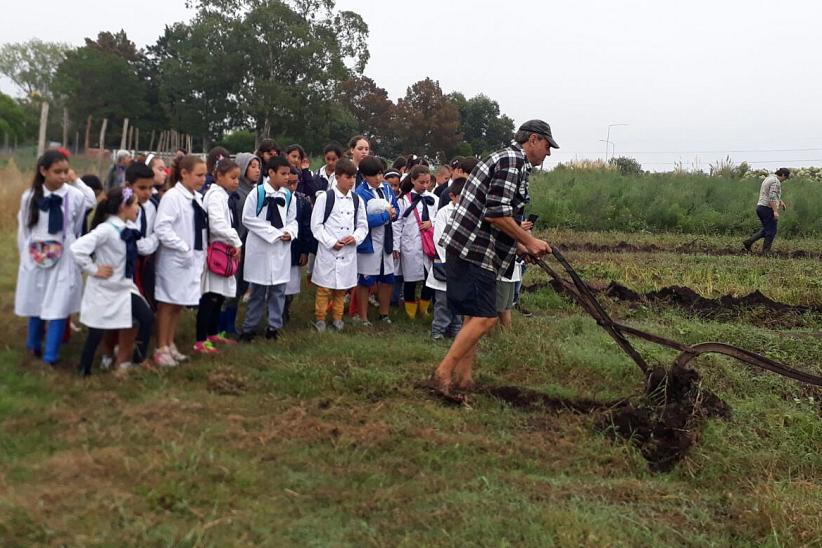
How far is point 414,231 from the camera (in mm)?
7621

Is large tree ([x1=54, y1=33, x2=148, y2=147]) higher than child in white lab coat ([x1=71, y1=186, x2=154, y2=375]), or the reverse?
large tree ([x1=54, y1=33, x2=148, y2=147])

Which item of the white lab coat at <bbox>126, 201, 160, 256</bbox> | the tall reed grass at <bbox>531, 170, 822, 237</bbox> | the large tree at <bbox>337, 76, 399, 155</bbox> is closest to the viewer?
the white lab coat at <bbox>126, 201, 160, 256</bbox>

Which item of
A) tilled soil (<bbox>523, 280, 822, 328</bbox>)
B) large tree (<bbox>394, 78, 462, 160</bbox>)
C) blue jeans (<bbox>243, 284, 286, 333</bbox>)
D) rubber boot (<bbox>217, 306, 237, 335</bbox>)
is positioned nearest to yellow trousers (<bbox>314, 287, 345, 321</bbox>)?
blue jeans (<bbox>243, 284, 286, 333</bbox>)

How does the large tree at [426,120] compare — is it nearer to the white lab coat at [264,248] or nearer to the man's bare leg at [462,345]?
the white lab coat at [264,248]

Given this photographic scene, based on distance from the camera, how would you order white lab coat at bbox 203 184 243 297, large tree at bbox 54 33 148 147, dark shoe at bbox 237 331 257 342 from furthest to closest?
large tree at bbox 54 33 148 147
dark shoe at bbox 237 331 257 342
white lab coat at bbox 203 184 243 297

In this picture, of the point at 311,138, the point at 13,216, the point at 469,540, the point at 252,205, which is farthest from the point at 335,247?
the point at 311,138

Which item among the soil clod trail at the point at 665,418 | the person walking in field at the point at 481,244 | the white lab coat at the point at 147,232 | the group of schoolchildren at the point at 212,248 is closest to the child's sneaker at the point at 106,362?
the group of schoolchildren at the point at 212,248

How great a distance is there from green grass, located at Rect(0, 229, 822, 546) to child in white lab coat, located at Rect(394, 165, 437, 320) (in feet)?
5.66

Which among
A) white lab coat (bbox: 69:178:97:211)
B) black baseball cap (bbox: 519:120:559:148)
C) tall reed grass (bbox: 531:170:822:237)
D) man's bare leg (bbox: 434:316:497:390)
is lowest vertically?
man's bare leg (bbox: 434:316:497:390)

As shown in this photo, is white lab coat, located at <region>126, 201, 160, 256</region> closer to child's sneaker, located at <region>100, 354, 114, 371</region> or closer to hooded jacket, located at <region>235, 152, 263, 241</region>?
child's sneaker, located at <region>100, 354, 114, 371</region>

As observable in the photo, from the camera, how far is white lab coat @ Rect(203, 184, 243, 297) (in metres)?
5.59

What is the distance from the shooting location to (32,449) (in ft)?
12.1

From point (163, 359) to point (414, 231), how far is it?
10.6 feet

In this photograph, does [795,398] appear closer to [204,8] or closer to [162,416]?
[162,416]
